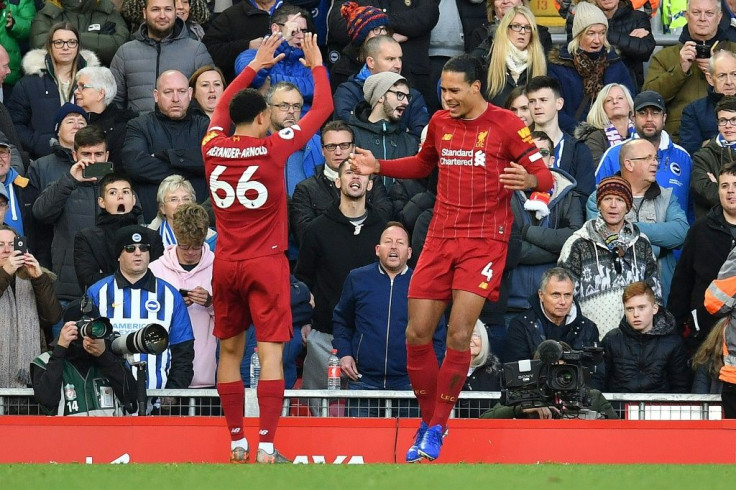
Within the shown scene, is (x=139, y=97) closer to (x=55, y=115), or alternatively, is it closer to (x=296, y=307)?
(x=55, y=115)

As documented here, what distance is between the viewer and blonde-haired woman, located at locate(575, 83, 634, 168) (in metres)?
13.4

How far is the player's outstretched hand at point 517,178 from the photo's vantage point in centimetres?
878

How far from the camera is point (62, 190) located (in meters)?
12.3

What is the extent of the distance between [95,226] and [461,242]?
404cm

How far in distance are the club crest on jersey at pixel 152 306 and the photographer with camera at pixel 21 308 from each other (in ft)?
2.91

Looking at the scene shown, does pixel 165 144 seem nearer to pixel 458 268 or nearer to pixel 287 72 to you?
pixel 287 72

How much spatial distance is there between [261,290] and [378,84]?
14.1ft

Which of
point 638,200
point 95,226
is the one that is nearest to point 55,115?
point 95,226

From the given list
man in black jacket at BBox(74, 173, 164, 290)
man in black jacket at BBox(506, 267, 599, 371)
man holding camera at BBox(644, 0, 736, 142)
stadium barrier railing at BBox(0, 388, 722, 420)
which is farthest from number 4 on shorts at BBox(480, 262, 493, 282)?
man holding camera at BBox(644, 0, 736, 142)

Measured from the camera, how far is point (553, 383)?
9.49 meters

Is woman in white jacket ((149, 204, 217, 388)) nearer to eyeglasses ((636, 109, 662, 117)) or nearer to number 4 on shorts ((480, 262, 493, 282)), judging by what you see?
number 4 on shorts ((480, 262, 493, 282))

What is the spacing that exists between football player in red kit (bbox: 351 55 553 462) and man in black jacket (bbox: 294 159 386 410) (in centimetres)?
254

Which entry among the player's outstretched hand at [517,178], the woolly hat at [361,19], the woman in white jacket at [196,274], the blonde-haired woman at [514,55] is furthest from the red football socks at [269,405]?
the woolly hat at [361,19]

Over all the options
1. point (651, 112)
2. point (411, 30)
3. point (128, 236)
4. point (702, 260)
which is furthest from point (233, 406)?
point (411, 30)
